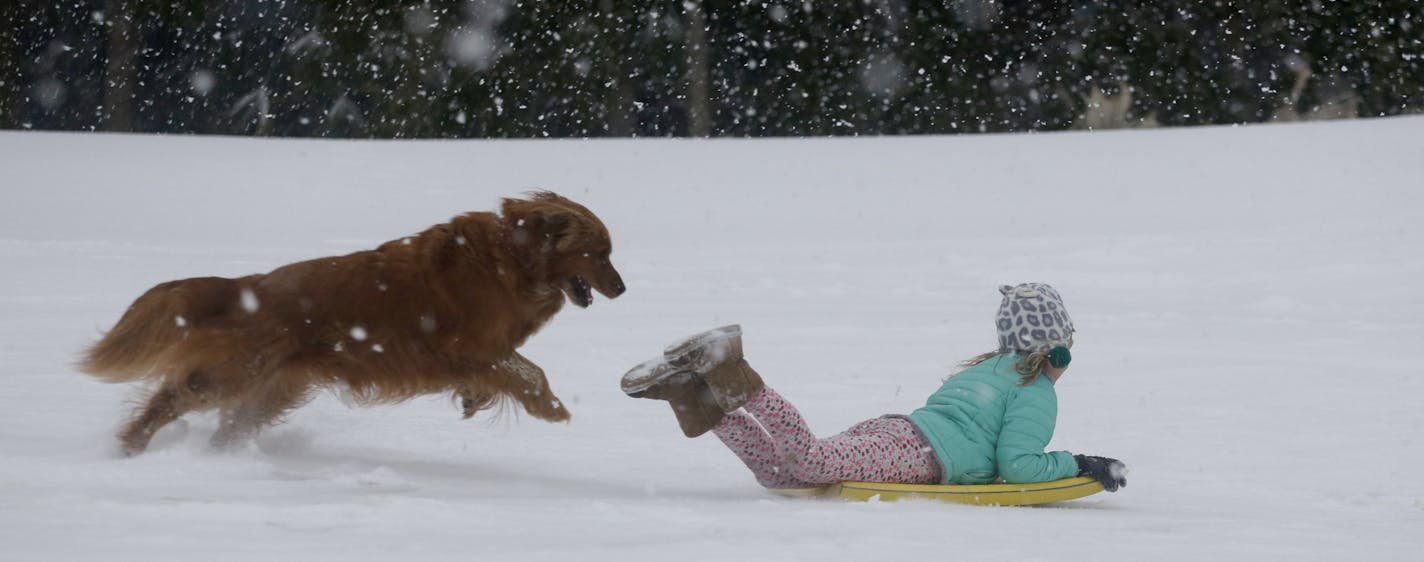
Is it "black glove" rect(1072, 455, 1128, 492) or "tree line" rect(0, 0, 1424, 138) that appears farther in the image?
"tree line" rect(0, 0, 1424, 138)

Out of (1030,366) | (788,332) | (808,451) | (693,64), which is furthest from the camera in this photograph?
(693,64)

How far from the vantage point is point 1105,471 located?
427 cm

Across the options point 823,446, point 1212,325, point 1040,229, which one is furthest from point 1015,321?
point 1040,229

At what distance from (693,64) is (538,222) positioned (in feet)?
52.6

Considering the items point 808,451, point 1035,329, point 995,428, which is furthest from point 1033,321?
point 808,451

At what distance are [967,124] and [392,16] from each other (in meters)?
7.96

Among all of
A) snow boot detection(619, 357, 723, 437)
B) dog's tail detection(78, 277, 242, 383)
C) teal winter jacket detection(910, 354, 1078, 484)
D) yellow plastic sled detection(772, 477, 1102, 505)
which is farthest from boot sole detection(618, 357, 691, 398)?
dog's tail detection(78, 277, 242, 383)

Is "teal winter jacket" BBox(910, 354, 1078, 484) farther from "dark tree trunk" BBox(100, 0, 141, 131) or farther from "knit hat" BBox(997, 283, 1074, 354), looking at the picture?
"dark tree trunk" BBox(100, 0, 141, 131)

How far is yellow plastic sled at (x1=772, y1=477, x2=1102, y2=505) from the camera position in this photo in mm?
4070

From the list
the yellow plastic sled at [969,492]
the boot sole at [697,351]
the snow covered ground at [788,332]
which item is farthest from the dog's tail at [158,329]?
the yellow plastic sled at [969,492]

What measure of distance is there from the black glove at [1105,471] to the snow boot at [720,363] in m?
1.09

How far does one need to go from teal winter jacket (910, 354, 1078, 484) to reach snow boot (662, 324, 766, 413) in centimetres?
74

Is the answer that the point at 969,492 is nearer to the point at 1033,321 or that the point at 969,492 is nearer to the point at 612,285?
the point at 1033,321

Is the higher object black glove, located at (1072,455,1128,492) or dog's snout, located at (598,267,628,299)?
dog's snout, located at (598,267,628,299)
